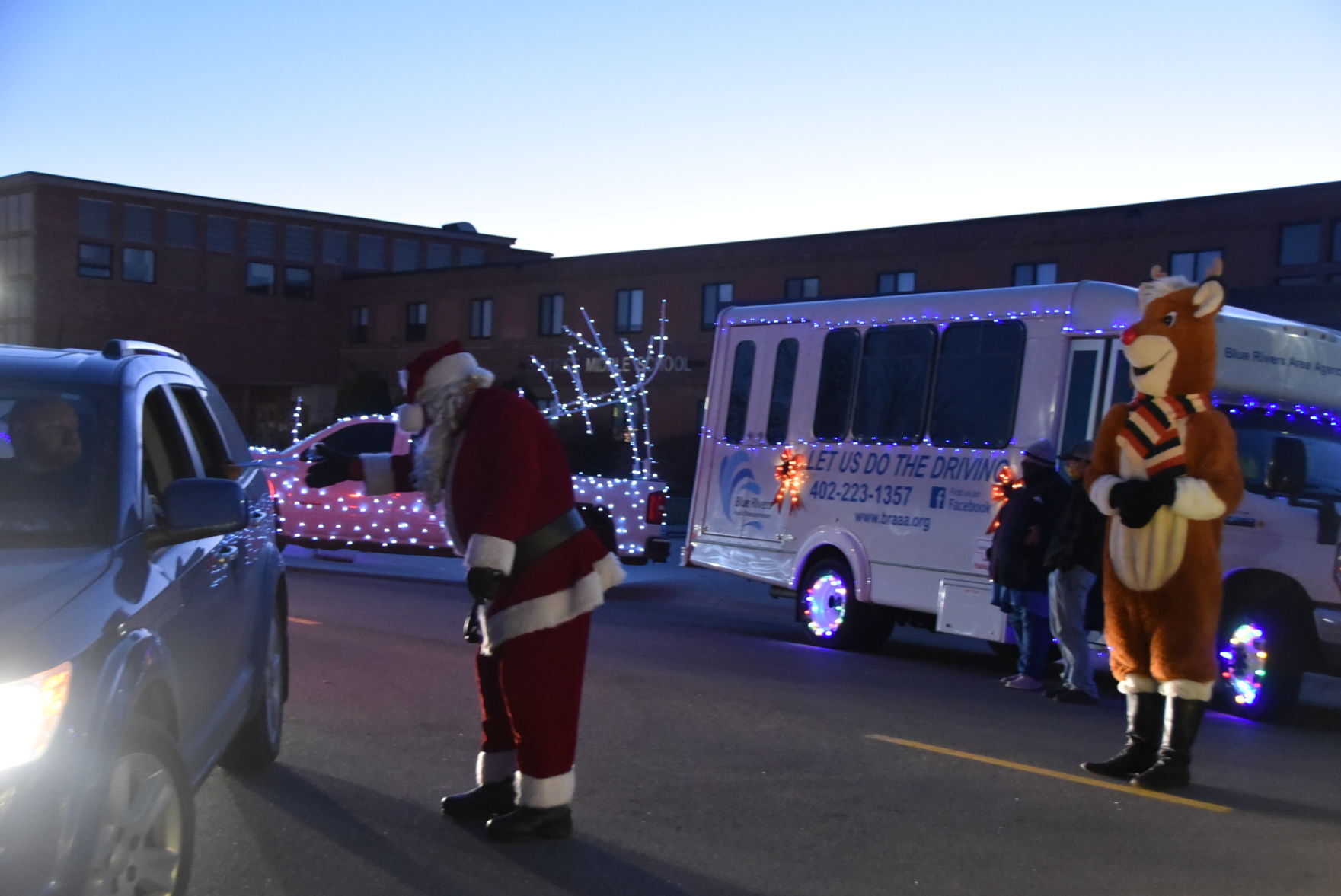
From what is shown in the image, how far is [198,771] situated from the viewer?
492 centimetres

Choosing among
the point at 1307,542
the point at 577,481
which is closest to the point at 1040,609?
the point at 1307,542

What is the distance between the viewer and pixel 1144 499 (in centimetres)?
673

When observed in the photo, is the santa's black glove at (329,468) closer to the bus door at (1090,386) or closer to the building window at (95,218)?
the bus door at (1090,386)

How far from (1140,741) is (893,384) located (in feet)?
17.6

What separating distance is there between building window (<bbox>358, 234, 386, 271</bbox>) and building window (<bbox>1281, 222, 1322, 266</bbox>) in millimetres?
42211

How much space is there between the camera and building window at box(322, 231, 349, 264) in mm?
65938

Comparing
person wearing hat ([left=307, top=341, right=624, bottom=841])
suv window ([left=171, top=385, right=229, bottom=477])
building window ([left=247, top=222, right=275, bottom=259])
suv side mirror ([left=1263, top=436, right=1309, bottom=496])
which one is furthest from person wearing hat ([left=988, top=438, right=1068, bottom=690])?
building window ([left=247, top=222, right=275, bottom=259])

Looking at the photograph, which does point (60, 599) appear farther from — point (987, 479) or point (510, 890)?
point (987, 479)

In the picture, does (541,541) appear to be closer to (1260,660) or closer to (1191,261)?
(1260,660)

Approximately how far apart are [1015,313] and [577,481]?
6.94m

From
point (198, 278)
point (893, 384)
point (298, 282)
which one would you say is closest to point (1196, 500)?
point (893, 384)

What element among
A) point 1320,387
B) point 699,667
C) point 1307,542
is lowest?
point 699,667

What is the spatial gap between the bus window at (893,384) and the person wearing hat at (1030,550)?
1593mm

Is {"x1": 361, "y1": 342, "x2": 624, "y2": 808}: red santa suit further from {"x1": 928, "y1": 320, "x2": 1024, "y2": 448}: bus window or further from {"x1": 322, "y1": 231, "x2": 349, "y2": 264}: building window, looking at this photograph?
{"x1": 322, "y1": 231, "x2": 349, "y2": 264}: building window
